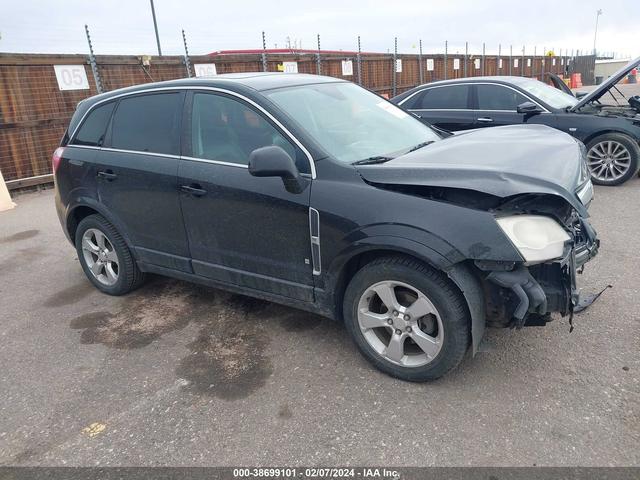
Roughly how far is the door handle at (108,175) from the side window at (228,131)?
2.83 ft

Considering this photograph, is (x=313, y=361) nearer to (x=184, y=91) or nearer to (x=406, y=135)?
(x=406, y=135)

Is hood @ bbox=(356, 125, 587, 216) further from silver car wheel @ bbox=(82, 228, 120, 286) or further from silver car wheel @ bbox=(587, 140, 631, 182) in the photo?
silver car wheel @ bbox=(587, 140, 631, 182)

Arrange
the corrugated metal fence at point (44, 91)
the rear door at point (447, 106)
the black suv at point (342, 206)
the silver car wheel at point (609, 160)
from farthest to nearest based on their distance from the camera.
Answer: the corrugated metal fence at point (44, 91) < the rear door at point (447, 106) < the silver car wheel at point (609, 160) < the black suv at point (342, 206)

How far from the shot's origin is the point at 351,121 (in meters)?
3.53

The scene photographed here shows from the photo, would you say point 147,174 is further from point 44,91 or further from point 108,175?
point 44,91

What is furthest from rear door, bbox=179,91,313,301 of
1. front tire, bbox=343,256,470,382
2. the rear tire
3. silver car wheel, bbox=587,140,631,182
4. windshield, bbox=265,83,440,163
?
silver car wheel, bbox=587,140,631,182

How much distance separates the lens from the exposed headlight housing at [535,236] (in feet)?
8.15

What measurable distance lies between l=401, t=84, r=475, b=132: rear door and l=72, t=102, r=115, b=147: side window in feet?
15.9

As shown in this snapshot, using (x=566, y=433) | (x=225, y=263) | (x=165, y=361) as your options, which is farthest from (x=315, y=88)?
(x=566, y=433)

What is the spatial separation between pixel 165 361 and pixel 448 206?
83.4 inches

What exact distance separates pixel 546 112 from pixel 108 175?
615 centimetres

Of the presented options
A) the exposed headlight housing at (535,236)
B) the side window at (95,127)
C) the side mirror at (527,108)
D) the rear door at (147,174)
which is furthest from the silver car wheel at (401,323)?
the side mirror at (527,108)

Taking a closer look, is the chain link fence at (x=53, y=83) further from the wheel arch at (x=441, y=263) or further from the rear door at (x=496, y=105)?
the wheel arch at (x=441, y=263)

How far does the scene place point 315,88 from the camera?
3.68m
